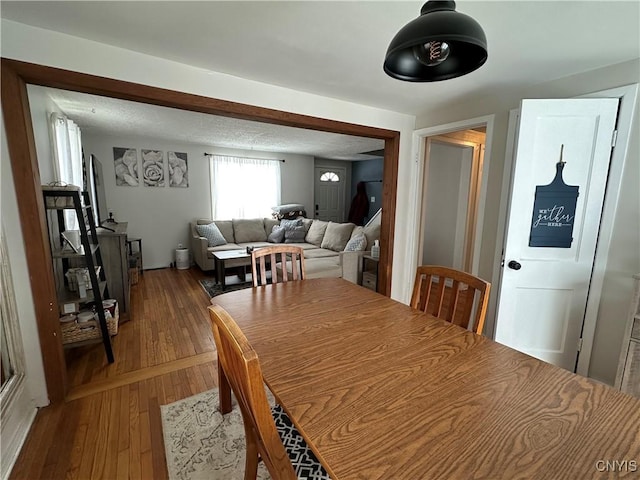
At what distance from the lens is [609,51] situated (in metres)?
1.67

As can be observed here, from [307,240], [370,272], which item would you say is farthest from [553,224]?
[307,240]

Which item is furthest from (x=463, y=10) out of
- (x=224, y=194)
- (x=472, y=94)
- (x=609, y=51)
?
(x=224, y=194)

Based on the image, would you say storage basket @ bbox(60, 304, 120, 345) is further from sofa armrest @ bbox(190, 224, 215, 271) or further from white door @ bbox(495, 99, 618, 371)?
white door @ bbox(495, 99, 618, 371)

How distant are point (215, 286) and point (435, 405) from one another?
12.3 feet

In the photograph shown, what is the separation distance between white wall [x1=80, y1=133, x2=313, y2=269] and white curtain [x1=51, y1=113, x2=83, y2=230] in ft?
3.53

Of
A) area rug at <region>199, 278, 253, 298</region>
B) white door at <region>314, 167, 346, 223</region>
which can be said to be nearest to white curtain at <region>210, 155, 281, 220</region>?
white door at <region>314, 167, 346, 223</region>

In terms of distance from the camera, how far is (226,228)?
527 centimetres

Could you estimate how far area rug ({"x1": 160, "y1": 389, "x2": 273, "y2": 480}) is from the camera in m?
1.37

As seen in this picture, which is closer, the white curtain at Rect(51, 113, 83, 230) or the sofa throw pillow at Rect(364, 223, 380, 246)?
the white curtain at Rect(51, 113, 83, 230)

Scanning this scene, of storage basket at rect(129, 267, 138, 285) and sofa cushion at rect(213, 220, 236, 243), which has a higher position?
sofa cushion at rect(213, 220, 236, 243)

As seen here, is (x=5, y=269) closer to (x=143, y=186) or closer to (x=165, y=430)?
(x=165, y=430)

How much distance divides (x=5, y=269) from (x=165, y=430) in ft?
4.08

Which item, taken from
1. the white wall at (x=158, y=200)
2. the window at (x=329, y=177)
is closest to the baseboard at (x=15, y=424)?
the white wall at (x=158, y=200)

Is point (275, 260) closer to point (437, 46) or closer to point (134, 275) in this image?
point (437, 46)
